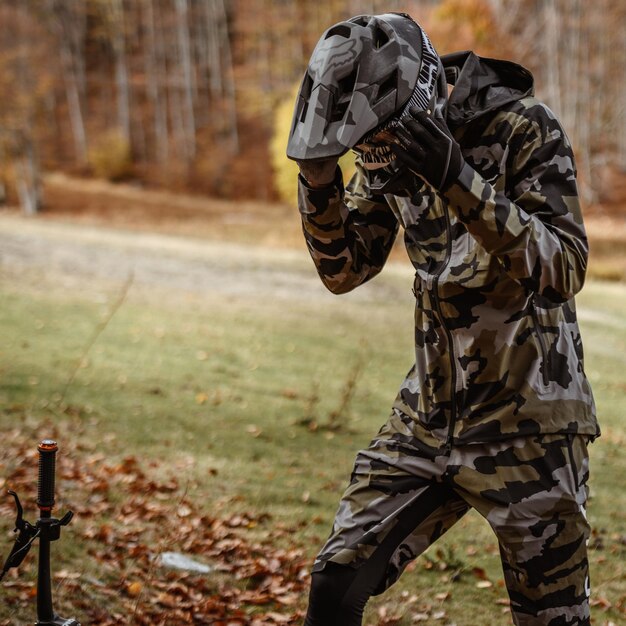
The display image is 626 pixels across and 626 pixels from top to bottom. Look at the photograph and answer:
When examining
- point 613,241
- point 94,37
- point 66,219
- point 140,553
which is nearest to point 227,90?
point 94,37

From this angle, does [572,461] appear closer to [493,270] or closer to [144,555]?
[493,270]

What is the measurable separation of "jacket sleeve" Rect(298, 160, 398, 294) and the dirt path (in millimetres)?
14043

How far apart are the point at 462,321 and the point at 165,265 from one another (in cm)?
1842

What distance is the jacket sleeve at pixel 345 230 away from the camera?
8.63 feet

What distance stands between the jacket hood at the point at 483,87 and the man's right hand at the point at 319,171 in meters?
0.36

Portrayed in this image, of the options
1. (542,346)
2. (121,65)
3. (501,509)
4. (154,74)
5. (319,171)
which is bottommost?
(501,509)

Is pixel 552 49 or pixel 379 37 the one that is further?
pixel 552 49

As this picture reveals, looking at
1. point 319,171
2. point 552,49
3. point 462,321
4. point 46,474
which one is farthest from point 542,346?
point 552,49

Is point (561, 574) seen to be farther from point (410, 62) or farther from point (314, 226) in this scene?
point (410, 62)

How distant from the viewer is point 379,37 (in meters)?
2.51

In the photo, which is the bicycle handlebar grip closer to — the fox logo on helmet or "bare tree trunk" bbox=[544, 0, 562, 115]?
the fox logo on helmet

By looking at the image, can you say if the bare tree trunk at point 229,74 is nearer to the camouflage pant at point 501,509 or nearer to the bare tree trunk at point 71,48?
the bare tree trunk at point 71,48

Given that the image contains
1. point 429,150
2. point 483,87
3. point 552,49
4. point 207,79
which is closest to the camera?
point 429,150

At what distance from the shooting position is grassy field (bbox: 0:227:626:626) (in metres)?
5.32
